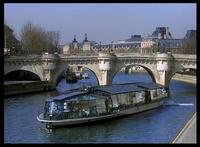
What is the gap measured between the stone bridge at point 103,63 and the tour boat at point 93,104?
12808 millimetres

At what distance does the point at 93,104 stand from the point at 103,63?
65.1ft

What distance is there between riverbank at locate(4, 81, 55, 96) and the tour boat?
1168 centimetres

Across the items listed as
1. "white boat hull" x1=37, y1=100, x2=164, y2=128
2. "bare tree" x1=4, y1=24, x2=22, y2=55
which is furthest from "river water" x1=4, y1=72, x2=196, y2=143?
"bare tree" x1=4, y1=24, x2=22, y2=55

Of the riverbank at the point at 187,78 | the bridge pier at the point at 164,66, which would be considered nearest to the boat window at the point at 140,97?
the bridge pier at the point at 164,66

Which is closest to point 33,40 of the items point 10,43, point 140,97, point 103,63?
point 10,43

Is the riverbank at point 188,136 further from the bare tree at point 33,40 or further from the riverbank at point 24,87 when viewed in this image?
the bare tree at point 33,40

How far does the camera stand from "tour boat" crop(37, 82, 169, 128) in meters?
23.5

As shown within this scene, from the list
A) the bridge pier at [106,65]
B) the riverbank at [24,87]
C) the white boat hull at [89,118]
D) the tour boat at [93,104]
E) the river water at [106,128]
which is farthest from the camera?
the bridge pier at [106,65]

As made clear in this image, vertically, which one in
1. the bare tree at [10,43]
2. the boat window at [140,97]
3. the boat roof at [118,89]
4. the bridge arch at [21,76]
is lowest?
the bridge arch at [21,76]

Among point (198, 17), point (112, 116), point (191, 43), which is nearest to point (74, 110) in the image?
point (112, 116)

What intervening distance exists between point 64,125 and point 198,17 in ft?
43.9

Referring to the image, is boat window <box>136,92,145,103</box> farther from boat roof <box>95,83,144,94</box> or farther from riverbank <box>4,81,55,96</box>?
riverbank <box>4,81,55,96</box>

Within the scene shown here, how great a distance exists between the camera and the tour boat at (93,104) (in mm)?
23469

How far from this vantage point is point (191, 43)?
6950 centimetres
